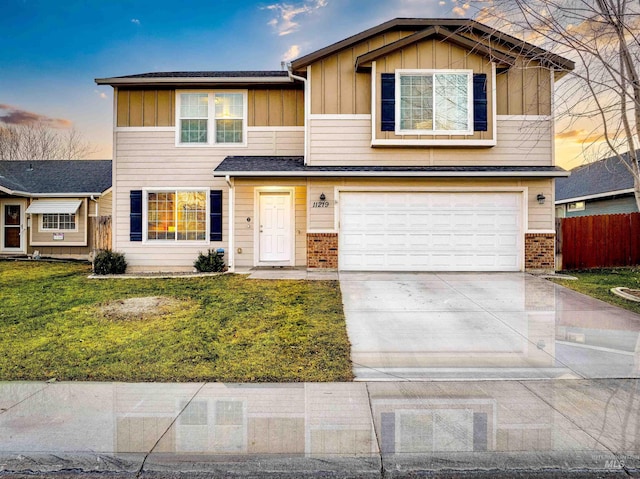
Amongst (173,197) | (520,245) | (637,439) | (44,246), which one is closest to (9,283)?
A: (173,197)

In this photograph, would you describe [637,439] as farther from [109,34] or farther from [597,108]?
[109,34]

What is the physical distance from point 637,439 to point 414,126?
9161 mm

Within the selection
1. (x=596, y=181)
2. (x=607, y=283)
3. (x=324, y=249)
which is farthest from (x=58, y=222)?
(x=596, y=181)

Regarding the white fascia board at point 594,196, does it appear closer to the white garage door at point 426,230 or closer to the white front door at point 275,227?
the white garage door at point 426,230

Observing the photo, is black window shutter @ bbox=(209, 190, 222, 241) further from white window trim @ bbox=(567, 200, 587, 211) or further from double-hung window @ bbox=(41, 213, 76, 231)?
white window trim @ bbox=(567, 200, 587, 211)

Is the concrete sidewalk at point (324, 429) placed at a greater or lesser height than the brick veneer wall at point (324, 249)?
lesser

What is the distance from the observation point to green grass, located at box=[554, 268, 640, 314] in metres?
7.57

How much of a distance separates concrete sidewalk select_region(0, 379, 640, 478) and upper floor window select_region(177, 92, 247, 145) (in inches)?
369

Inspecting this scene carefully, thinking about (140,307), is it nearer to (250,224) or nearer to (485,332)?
(250,224)

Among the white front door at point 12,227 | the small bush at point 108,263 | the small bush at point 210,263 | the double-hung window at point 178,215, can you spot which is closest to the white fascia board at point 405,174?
the double-hung window at point 178,215

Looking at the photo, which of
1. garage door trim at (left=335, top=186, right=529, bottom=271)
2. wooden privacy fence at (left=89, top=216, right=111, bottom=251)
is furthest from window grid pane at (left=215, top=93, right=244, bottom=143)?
wooden privacy fence at (left=89, top=216, right=111, bottom=251)

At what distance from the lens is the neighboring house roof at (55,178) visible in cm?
1672

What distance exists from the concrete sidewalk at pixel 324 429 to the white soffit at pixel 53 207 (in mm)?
15010

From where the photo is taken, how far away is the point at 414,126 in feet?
35.6
